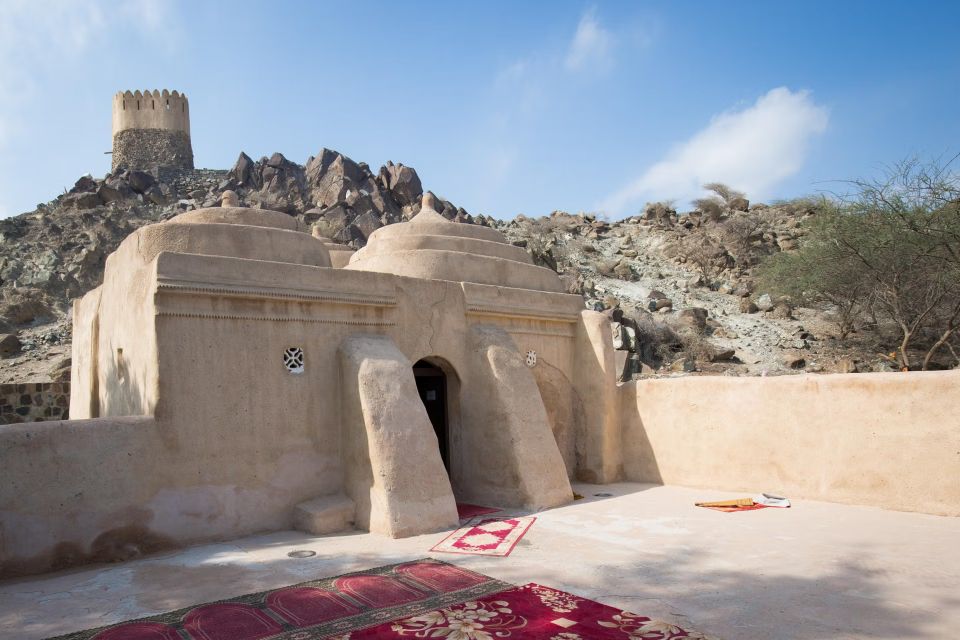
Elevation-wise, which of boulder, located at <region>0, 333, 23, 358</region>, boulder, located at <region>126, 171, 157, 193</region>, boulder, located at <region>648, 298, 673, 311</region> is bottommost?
boulder, located at <region>648, 298, 673, 311</region>

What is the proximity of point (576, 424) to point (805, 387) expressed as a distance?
330cm

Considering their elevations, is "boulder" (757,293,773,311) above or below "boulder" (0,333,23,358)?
below

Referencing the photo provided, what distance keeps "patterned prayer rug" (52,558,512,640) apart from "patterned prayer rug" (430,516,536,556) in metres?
0.70

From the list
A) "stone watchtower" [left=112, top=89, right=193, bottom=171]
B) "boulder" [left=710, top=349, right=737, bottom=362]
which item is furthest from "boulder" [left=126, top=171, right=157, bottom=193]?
"boulder" [left=710, top=349, right=737, bottom=362]

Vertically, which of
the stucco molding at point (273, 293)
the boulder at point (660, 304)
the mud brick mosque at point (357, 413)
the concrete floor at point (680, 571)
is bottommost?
the concrete floor at point (680, 571)

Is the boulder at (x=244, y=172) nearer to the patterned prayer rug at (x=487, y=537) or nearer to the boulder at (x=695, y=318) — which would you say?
the boulder at (x=695, y=318)

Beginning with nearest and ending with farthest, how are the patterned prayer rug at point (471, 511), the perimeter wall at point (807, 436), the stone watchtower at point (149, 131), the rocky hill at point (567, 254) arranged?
the perimeter wall at point (807, 436), the patterned prayer rug at point (471, 511), the rocky hill at point (567, 254), the stone watchtower at point (149, 131)

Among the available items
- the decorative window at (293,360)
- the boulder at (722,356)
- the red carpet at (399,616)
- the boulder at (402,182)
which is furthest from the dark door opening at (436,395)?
the boulder at (402,182)

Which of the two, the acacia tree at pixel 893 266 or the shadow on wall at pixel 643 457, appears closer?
the shadow on wall at pixel 643 457

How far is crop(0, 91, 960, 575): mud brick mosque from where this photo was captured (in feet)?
20.6

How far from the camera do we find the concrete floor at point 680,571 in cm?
450

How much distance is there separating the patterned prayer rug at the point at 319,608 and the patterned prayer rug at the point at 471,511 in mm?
2165

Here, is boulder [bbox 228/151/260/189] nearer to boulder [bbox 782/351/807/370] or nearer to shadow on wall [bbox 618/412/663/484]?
boulder [bbox 782/351/807/370]

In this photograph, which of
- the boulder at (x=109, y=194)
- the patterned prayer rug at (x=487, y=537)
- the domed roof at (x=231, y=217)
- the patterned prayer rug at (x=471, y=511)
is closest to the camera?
the patterned prayer rug at (x=487, y=537)
